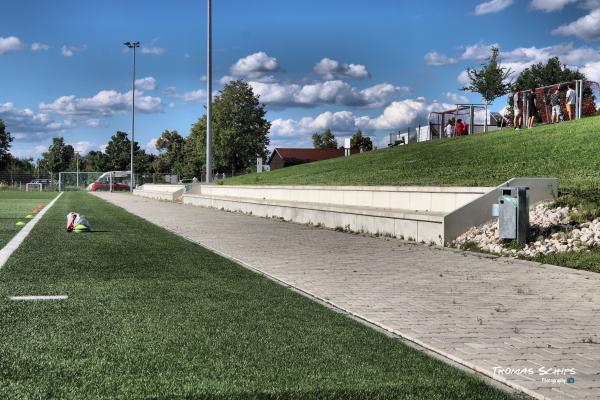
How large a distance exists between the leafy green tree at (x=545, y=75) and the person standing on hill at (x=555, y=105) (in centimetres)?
9090

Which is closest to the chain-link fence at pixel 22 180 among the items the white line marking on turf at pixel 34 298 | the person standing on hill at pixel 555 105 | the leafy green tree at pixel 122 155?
the leafy green tree at pixel 122 155

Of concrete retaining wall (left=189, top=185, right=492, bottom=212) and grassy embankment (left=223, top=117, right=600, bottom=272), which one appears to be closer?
grassy embankment (left=223, top=117, right=600, bottom=272)

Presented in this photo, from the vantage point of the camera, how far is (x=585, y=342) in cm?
539

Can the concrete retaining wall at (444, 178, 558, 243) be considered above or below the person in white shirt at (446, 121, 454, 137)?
below

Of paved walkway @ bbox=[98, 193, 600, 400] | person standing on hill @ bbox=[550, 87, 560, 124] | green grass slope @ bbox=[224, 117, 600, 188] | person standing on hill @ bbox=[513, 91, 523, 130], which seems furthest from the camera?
person standing on hill @ bbox=[513, 91, 523, 130]

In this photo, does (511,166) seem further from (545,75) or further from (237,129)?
(545,75)

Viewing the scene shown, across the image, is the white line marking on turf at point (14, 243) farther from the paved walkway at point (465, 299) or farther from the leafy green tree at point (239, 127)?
the leafy green tree at point (239, 127)

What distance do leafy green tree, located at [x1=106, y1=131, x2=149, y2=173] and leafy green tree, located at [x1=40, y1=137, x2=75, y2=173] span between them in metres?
9.70

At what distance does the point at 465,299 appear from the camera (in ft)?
24.3

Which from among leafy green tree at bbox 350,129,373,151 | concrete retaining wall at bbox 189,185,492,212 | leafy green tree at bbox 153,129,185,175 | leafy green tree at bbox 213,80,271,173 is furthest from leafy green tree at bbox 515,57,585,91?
concrete retaining wall at bbox 189,185,492,212

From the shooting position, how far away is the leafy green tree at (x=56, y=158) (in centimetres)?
13312

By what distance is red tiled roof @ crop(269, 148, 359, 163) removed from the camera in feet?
327

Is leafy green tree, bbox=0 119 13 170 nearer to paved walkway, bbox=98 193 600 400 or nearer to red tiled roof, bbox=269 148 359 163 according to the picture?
red tiled roof, bbox=269 148 359 163

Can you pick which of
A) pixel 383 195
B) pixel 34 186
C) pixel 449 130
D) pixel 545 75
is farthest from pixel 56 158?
pixel 383 195
